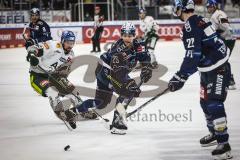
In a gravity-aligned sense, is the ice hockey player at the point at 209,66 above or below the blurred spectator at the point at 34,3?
below

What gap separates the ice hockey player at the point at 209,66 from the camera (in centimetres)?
514

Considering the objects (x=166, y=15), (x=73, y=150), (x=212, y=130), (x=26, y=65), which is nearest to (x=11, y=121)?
(x=73, y=150)

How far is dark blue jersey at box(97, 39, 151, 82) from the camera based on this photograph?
656cm

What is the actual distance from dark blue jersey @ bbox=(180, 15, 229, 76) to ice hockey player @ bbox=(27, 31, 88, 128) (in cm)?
220

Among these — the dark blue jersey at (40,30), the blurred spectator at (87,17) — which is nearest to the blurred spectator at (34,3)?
the blurred spectator at (87,17)

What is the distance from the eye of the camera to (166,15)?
24.6m

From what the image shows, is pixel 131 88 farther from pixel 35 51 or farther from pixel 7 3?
pixel 7 3

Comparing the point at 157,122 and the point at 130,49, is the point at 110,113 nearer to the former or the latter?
the point at 157,122

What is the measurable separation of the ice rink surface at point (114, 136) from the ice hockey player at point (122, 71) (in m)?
0.32

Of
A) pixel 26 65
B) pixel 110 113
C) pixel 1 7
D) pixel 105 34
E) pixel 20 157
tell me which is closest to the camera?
pixel 20 157

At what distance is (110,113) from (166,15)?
1711 centimetres

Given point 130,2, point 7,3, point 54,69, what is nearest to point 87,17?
point 130,2

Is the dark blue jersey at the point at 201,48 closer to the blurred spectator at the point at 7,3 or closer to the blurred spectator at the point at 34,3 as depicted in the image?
the blurred spectator at the point at 34,3

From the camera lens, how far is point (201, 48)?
5238 mm
